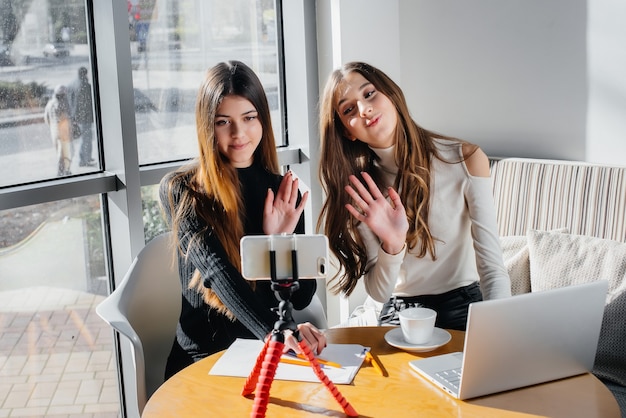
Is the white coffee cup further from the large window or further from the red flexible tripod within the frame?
the large window

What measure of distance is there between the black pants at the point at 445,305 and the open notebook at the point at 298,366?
53 cm

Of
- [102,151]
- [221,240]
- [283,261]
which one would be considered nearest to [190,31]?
[102,151]

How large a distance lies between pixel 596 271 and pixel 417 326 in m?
0.89

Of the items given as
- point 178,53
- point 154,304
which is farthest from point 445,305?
point 178,53

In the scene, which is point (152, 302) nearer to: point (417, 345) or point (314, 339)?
point (314, 339)

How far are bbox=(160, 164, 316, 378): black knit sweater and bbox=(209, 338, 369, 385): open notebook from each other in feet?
0.24

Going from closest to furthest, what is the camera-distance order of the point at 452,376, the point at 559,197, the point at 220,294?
the point at 452,376 → the point at 220,294 → the point at 559,197

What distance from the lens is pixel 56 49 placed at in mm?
2557

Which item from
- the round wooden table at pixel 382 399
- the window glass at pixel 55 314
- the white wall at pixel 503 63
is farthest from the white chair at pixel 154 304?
the white wall at pixel 503 63

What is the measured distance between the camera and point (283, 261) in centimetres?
137

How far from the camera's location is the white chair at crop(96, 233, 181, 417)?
2.23m

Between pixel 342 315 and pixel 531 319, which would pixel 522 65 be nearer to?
pixel 342 315

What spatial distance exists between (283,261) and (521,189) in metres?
1.66

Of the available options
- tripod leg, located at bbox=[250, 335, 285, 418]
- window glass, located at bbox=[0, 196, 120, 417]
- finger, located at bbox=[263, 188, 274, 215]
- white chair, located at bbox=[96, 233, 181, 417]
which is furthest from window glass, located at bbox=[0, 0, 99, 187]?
tripod leg, located at bbox=[250, 335, 285, 418]
